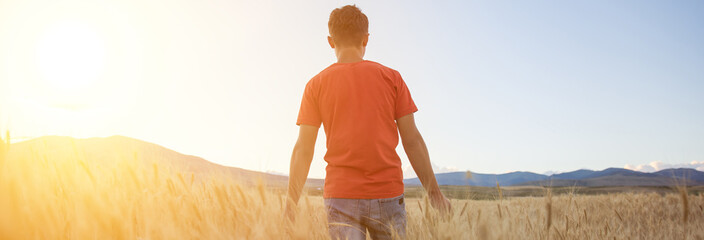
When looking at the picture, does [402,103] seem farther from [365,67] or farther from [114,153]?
[114,153]

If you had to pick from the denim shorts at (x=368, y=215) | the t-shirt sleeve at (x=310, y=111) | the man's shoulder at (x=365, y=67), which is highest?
the man's shoulder at (x=365, y=67)

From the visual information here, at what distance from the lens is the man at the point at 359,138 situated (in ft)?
7.53

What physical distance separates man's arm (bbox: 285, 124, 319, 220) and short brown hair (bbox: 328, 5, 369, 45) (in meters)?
0.60

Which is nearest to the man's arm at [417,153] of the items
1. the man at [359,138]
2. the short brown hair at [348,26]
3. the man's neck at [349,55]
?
the man at [359,138]

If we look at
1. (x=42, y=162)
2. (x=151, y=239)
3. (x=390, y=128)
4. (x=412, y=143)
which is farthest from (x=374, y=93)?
(x=42, y=162)

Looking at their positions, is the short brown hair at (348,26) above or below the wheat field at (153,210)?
above

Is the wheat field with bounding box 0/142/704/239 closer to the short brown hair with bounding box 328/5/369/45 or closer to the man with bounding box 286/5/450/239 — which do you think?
the man with bounding box 286/5/450/239

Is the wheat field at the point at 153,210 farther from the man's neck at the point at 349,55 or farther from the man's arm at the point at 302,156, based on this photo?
the man's neck at the point at 349,55

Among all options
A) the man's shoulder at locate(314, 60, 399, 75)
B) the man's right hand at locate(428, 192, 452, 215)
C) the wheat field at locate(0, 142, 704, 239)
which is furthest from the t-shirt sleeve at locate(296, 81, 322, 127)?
the man's right hand at locate(428, 192, 452, 215)

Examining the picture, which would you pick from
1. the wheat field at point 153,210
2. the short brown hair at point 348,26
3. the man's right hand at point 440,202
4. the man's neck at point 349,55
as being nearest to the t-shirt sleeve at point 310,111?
the man's neck at point 349,55

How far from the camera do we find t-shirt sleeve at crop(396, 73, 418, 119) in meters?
2.53

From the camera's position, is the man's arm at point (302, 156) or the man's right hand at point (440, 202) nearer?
the man's right hand at point (440, 202)

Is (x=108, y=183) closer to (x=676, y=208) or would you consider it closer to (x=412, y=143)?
(x=412, y=143)

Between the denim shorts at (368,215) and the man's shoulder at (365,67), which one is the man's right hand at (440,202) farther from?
the man's shoulder at (365,67)
